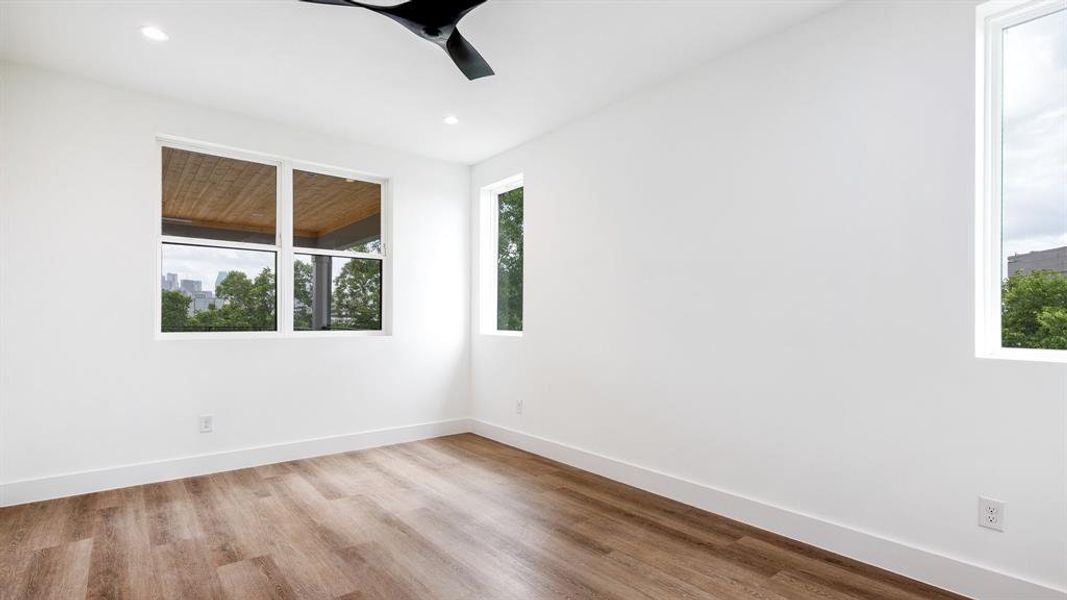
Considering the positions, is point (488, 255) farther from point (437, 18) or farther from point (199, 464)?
point (437, 18)

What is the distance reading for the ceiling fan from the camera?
2.18 meters

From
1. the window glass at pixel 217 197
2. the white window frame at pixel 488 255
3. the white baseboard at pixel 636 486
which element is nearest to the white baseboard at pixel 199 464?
the white baseboard at pixel 636 486

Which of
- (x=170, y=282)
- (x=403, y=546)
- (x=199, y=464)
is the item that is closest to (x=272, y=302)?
(x=170, y=282)

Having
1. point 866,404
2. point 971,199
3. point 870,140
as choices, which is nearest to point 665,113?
point 870,140

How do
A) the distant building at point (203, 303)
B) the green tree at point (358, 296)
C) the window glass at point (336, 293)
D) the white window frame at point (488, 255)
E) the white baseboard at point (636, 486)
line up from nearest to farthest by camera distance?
the white baseboard at point (636, 486)
the distant building at point (203, 303)
the window glass at point (336, 293)
the green tree at point (358, 296)
the white window frame at point (488, 255)

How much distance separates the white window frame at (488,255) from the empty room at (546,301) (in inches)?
8.9

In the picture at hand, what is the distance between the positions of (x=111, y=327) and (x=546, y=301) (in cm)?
302

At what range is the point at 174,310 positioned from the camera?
3.80 metres

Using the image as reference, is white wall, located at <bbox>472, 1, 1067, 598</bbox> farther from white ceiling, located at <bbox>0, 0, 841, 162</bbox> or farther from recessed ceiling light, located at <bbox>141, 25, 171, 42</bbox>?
recessed ceiling light, located at <bbox>141, 25, 171, 42</bbox>

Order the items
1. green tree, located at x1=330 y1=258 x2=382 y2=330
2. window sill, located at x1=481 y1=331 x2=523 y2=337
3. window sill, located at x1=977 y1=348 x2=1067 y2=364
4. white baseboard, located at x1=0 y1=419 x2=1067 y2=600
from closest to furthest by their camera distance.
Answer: window sill, located at x1=977 y1=348 x2=1067 y2=364, white baseboard, located at x1=0 y1=419 x2=1067 y2=600, green tree, located at x1=330 y1=258 x2=382 y2=330, window sill, located at x1=481 y1=331 x2=523 y2=337

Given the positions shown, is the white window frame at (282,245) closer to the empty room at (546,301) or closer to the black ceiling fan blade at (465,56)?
the empty room at (546,301)

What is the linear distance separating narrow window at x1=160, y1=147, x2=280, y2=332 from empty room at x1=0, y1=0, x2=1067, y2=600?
20 mm

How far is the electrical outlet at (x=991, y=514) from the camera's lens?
2.07m

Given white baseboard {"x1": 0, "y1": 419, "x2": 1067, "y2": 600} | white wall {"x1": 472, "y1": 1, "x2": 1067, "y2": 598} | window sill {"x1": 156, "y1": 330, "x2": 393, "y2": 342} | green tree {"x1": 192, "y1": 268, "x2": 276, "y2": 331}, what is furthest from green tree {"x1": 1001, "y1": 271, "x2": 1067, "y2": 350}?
→ green tree {"x1": 192, "y1": 268, "x2": 276, "y2": 331}
